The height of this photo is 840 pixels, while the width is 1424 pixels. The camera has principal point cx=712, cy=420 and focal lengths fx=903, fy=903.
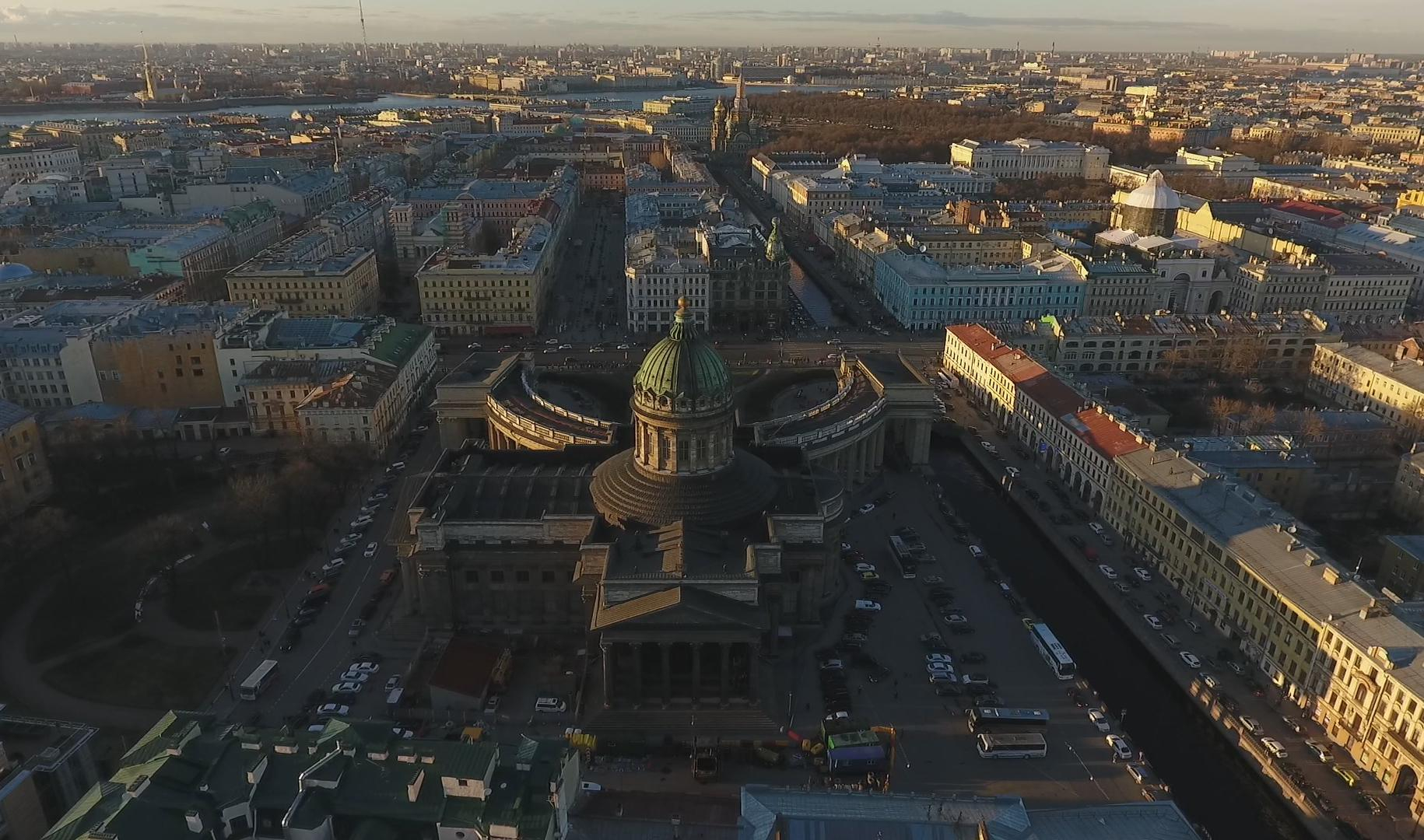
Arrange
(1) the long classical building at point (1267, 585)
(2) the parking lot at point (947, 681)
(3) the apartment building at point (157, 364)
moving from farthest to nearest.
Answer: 1. (3) the apartment building at point (157, 364)
2. (2) the parking lot at point (947, 681)
3. (1) the long classical building at point (1267, 585)

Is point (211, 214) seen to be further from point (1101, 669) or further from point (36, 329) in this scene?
point (1101, 669)

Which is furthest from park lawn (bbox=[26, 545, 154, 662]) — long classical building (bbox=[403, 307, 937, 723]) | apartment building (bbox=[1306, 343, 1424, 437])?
apartment building (bbox=[1306, 343, 1424, 437])

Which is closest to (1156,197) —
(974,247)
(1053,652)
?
(974,247)

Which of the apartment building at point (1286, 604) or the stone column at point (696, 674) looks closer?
the apartment building at point (1286, 604)

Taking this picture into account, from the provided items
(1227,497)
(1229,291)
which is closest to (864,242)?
(1229,291)

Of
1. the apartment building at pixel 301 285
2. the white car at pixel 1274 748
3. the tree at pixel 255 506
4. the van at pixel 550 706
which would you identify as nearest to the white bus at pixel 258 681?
the tree at pixel 255 506

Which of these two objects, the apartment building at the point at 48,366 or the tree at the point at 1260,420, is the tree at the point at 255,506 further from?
the tree at the point at 1260,420

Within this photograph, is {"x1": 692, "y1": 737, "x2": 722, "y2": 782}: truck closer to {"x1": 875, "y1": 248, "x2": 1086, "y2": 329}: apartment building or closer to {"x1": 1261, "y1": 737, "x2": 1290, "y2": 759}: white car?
{"x1": 1261, "y1": 737, "x2": 1290, "y2": 759}: white car
